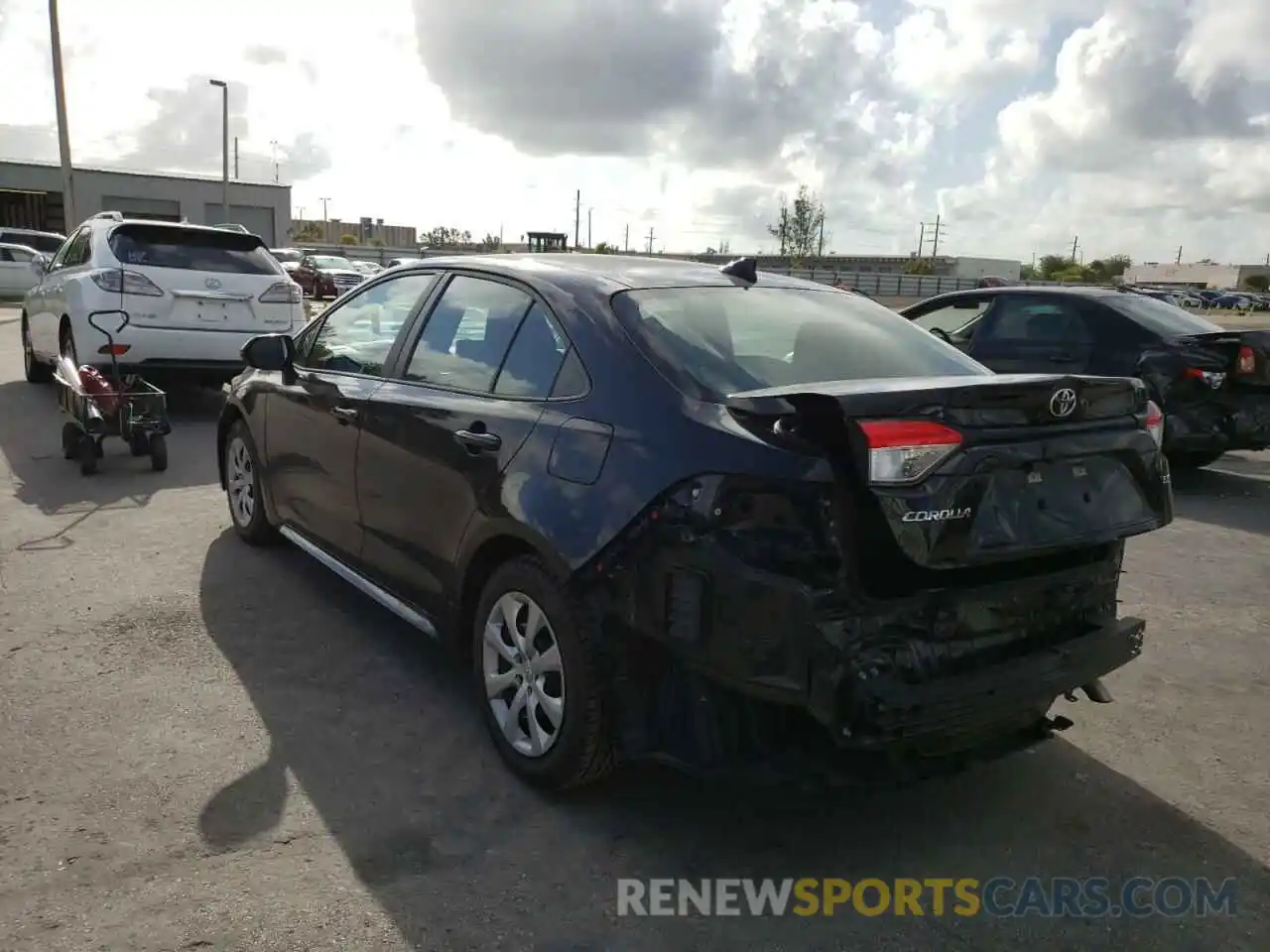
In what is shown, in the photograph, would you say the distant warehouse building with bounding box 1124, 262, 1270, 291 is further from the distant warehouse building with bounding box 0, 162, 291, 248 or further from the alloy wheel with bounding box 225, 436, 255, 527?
the alloy wheel with bounding box 225, 436, 255, 527

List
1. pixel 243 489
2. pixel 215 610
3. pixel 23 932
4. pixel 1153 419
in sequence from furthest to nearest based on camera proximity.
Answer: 1. pixel 243 489
2. pixel 215 610
3. pixel 1153 419
4. pixel 23 932

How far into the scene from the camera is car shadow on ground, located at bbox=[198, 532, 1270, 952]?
2.67 m

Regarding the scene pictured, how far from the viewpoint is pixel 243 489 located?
577cm

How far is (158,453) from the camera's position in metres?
7.58

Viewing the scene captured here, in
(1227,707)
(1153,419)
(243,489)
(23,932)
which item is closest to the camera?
(23,932)

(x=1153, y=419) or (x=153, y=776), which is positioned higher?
(x=1153, y=419)

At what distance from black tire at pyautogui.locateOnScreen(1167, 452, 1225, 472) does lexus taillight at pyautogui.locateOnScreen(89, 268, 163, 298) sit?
8.88 meters

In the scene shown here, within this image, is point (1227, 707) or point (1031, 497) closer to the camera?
point (1031, 497)

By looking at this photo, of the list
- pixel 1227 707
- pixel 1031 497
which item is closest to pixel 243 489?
pixel 1031 497

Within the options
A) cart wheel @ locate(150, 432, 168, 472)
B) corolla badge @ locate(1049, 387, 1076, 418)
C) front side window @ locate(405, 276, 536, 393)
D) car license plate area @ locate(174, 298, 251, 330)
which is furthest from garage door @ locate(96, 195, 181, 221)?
corolla badge @ locate(1049, 387, 1076, 418)

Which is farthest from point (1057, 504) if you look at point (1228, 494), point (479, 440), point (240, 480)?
point (1228, 494)

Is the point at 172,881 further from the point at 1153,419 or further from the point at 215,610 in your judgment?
the point at 1153,419

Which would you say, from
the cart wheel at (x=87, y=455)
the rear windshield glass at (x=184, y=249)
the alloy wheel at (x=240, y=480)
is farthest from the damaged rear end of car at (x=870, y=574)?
the rear windshield glass at (x=184, y=249)

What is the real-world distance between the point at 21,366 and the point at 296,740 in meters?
12.2
